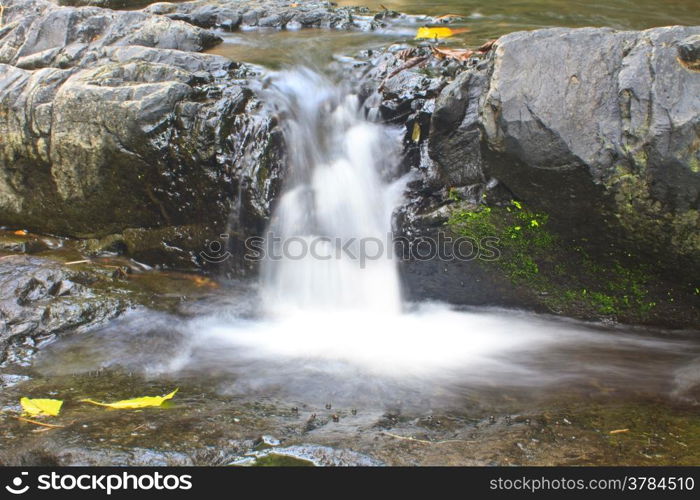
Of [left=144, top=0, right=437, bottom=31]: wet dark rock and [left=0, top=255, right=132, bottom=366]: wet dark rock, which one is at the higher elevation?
[left=144, top=0, right=437, bottom=31]: wet dark rock

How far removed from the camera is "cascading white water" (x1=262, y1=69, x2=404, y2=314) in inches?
207

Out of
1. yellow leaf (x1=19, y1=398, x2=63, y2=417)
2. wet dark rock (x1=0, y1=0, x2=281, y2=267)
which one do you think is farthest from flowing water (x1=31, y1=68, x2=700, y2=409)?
yellow leaf (x1=19, y1=398, x2=63, y2=417)

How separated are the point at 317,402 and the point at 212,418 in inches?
28.2

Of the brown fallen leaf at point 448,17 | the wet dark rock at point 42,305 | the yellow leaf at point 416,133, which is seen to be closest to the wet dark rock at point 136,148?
Result: the wet dark rock at point 42,305

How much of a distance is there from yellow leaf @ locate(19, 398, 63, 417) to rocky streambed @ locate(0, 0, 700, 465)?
0.30ft

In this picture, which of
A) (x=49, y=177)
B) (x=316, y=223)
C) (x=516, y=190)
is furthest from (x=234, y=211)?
(x=516, y=190)

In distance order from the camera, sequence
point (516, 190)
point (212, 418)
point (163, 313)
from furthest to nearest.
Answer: point (163, 313) → point (516, 190) → point (212, 418)

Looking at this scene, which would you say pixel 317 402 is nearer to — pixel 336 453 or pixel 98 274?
pixel 336 453

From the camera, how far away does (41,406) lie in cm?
337

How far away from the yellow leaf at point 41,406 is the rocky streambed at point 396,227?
9 centimetres

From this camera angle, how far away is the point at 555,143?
4223 mm

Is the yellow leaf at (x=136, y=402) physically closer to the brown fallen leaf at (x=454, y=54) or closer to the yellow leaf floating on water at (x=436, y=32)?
the brown fallen leaf at (x=454, y=54)

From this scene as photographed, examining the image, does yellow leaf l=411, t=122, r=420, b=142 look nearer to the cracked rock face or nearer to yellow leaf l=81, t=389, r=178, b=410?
the cracked rock face

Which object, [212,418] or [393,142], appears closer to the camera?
[212,418]
